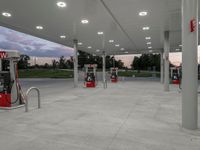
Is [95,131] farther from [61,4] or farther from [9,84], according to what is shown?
[61,4]

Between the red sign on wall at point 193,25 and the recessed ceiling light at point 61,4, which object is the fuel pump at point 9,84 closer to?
the recessed ceiling light at point 61,4

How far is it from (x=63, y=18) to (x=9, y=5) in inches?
93.4

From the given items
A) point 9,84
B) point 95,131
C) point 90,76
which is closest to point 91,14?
point 9,84

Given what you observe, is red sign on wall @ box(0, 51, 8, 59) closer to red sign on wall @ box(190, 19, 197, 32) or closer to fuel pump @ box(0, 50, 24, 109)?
A: fuel pump @ box(0, 50, 24, 109)

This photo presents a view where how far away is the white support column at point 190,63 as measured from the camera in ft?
11.8

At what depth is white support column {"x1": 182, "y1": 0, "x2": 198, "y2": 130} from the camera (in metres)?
3.59

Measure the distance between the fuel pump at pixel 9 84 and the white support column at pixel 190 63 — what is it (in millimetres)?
5140

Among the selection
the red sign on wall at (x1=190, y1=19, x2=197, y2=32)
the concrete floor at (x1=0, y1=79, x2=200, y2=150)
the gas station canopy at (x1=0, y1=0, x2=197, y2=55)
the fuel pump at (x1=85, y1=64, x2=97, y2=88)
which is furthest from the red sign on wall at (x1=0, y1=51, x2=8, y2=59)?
the fuel pump at (x1=85, y1=64, x2=97, y2=88)

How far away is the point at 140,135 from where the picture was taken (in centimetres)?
345

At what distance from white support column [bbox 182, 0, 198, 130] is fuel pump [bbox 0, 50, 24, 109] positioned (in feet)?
16.9

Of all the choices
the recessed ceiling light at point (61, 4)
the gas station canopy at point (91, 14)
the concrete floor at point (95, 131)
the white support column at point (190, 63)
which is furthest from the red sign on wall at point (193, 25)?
the recessed ceiling light at point (61, 4)

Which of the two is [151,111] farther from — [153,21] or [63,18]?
[63,18]

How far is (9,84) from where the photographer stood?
6.24m

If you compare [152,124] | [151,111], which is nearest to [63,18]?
[151,111]
